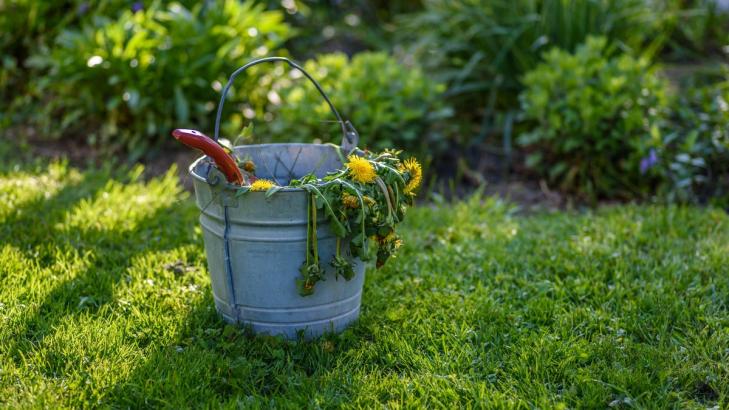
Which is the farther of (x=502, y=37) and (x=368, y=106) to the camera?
(x=502, y=37)

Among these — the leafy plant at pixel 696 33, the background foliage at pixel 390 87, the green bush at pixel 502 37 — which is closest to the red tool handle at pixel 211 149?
the background foliage at pixel 390 87

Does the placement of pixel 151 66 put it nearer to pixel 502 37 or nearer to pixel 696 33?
pixel 502 37

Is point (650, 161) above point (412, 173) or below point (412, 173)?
below

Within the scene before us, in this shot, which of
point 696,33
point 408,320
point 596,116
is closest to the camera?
point 408,320

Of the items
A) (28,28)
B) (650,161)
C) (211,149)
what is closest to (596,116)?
(650,161)

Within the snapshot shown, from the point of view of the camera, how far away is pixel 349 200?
1976 mm

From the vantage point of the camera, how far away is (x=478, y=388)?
1932 mm

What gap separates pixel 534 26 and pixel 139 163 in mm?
2658

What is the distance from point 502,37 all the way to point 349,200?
3.05m

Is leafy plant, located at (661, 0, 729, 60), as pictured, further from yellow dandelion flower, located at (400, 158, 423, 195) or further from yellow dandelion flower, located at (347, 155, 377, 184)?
yellow dandelion flower, located at (347, 155, 377, 184)

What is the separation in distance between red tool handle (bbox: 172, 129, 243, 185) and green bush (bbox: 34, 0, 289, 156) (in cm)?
214

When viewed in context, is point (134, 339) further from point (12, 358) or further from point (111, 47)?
point (111, 47)

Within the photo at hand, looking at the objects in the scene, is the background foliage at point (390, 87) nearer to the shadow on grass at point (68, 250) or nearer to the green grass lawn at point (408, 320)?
the green grass lawn at point (408, 320)

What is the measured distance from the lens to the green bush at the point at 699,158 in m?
3.52
